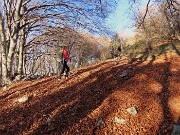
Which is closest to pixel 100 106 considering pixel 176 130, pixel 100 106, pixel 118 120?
pixel 100 106

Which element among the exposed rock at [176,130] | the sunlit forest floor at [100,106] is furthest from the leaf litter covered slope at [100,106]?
the exposed rock at [176,130]

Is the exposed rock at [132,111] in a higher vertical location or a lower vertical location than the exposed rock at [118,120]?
higher

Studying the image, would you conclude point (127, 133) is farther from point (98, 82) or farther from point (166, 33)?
point (166, 33)

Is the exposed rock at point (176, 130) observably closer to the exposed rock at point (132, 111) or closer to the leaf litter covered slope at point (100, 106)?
the leaf litter covered slope at point (100, 106)

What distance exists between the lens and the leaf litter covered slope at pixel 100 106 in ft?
25.8

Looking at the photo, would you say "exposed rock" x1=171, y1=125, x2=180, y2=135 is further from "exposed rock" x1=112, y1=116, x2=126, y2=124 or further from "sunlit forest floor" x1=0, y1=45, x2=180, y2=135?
"exposed rock" x1=112, y1=116, x2=126, y2=124

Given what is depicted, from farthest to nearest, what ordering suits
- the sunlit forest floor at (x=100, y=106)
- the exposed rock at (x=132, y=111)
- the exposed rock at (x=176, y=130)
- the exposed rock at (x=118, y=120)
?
1. the exposed rock at (x=132, y=111)
2. the exposed rock at (x=118, y=120)
3. the sunlit forest floor at (x=100, y=106)
4. the exposed rock at (x=176, y=130)

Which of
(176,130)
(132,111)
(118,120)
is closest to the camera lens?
(176,130)

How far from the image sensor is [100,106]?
9031mm

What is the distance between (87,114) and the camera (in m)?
8.66

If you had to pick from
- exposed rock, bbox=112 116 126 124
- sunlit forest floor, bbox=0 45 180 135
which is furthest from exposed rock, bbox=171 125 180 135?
exposed rock, bbox=112 116 126 124

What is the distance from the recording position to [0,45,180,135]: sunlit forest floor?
7859 millimetres

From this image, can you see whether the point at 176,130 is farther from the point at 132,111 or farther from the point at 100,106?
the point at 100,106

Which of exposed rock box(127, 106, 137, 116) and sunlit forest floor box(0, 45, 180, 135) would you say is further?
exposed rock box(127, 106, 137, 116)
